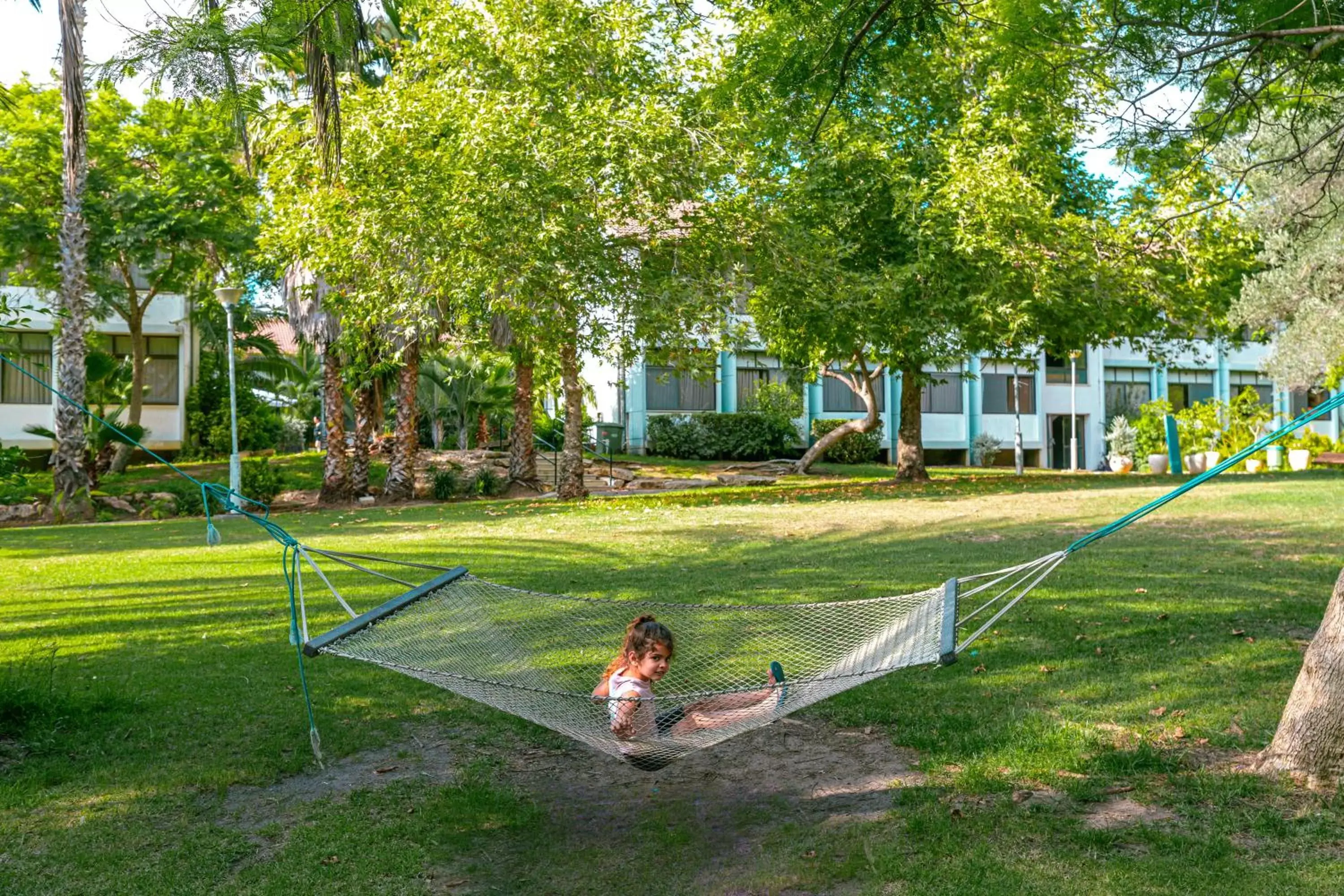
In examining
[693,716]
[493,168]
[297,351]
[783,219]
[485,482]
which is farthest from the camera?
[297,351]

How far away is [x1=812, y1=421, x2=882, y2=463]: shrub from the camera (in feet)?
84.7

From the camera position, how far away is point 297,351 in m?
27.1

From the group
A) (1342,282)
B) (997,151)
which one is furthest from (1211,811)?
(1342,282)

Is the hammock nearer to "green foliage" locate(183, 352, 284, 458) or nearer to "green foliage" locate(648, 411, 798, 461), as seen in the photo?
"green foliage" locate(648, 411, 798, 461)

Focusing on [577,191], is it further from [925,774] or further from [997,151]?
[925,774]

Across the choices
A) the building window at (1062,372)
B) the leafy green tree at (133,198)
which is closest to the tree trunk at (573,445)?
the leafy green tree at (133,198)

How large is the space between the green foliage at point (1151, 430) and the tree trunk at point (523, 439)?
1506cm

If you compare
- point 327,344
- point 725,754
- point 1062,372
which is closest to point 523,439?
point 327,344

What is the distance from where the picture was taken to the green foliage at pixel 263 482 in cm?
1738

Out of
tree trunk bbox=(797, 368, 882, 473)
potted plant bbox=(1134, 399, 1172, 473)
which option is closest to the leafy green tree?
tree trunk bbox=(797, 368, 882, 473)

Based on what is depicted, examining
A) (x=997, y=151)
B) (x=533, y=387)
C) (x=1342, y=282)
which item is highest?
(x=997, y=151)

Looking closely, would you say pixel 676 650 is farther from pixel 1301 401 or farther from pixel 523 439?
pixel 1301 401

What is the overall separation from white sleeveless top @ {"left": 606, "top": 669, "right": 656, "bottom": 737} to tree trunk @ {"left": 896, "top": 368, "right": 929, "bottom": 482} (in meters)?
14.8

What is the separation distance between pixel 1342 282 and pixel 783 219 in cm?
1004
